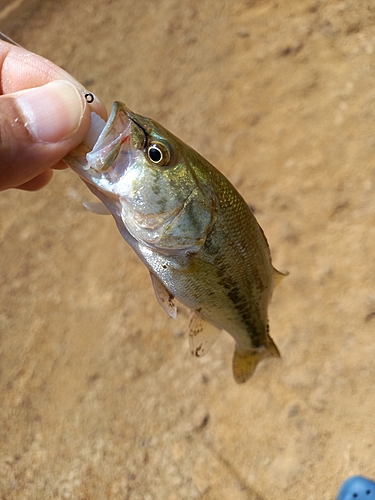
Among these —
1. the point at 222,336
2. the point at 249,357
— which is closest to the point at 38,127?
the point at 249,357

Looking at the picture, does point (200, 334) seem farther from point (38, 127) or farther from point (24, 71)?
point (24, 71)

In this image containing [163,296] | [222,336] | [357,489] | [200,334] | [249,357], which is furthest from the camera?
[222,336]

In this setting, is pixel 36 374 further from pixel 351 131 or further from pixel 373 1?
pixel 373 1

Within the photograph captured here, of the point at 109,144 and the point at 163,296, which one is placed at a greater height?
the point at 109,144

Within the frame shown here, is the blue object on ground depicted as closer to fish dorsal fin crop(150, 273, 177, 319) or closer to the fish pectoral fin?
the fish pectoral fin

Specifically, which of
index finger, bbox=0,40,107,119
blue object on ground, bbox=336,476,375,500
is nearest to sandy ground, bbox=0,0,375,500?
blue object on ground, bbox=336,476,375,500

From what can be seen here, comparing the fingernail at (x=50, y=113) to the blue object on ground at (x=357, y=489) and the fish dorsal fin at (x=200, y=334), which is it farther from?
the blue object on ground at (x=357, y=489)
